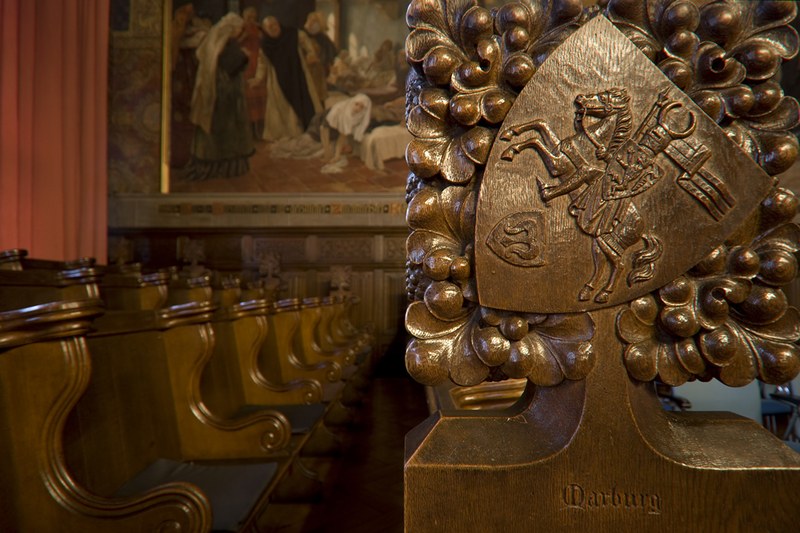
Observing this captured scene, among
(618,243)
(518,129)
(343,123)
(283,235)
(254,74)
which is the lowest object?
(618,243)

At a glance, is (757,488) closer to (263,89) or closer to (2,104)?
(2,104)

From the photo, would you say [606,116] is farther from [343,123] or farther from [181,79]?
[181,79]

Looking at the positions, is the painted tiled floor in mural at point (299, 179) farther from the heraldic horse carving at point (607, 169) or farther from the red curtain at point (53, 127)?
the heraldic horse carving at point (607, 169)

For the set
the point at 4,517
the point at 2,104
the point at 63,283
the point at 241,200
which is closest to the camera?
the point at 4,517

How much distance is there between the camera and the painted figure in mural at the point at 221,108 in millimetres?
7137

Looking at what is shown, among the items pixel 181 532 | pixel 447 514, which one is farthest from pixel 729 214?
pixel 181 532

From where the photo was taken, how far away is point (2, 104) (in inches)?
173

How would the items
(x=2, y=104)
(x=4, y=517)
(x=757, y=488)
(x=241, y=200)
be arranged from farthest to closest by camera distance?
(x=241, y=200) → (x=2, y=104) → (x=4, y=517) → (x=757, y=488)

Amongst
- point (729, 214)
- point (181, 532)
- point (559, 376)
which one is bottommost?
point (181, 532)

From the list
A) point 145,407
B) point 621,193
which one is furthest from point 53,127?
point 621,193

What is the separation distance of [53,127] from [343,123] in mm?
3428

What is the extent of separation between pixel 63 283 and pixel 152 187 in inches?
216

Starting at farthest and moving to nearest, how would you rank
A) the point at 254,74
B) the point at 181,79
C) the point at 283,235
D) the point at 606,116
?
the point at 254,74 → the point at 181,79 → the point at 283,235 → the point at 606,116

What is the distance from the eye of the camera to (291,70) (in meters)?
7.31
